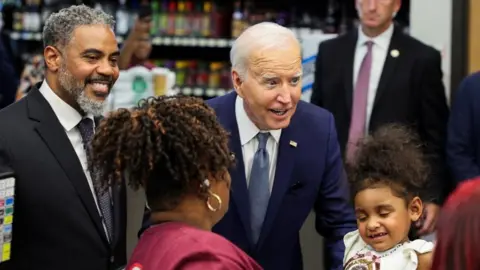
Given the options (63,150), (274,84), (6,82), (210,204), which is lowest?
(6,82)

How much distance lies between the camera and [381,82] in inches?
178

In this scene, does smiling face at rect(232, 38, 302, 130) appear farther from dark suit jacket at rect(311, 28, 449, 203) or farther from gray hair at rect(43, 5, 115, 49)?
dark suit jacket at rect(311, 28, 449, 203)

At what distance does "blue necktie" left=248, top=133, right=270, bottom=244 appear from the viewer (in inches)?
113

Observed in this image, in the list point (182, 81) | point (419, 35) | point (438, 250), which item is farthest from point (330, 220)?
point (182, 81)

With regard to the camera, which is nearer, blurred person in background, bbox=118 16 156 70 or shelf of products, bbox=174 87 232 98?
blurred person in background, bbox=118 16 156 70

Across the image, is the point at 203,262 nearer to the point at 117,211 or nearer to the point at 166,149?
the point at 166,149

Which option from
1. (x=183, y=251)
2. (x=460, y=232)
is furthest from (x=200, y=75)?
(x=460, y=232)

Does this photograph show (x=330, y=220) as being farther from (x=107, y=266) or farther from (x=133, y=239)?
(x=133, y=239)

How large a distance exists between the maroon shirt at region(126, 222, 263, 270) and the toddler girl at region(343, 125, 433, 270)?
2.12ft

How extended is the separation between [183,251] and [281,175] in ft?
3.39

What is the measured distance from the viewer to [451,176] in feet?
14.5

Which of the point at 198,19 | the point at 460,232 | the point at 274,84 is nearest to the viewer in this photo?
the point at 460,232

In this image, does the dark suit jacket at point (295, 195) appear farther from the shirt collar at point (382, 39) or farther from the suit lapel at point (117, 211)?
the shirt collar at point (382, 39)

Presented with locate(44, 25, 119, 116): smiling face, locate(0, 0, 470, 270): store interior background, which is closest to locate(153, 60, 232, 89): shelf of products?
locate(0, 0, 470, 270): store interior background
